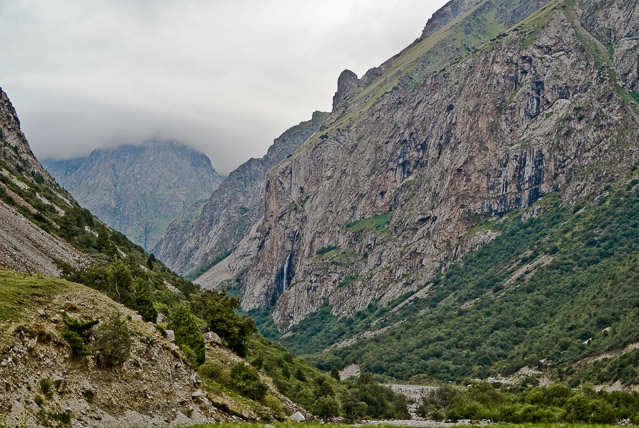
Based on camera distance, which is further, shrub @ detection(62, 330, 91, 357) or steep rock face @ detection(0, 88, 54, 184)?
steep rock face @ detection(0, 88, 54, 184)

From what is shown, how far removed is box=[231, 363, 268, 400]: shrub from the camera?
49.2m

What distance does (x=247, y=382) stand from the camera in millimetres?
49844

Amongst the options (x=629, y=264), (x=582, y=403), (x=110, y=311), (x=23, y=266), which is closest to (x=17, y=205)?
(x=23, y=266)

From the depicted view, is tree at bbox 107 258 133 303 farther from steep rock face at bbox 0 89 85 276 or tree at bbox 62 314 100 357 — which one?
tree at bbox 62 314 100 357

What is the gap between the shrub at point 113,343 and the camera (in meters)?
33.7

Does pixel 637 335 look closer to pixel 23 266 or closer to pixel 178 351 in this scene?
pixel 178 351

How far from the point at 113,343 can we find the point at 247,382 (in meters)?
18.5

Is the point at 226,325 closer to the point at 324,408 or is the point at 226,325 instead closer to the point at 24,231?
the point at 324,408

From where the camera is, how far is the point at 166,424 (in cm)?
3384

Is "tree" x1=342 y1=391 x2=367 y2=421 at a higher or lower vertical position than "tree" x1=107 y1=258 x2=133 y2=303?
lower

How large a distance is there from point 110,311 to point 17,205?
55495mm

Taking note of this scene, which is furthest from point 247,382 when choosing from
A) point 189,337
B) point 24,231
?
point 24,231

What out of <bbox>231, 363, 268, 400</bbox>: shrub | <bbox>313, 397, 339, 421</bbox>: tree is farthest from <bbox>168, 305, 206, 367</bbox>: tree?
<bbox>313, 397, 339, 421</bbox>: tree

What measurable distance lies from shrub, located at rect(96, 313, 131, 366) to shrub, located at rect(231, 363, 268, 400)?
16182 mm
